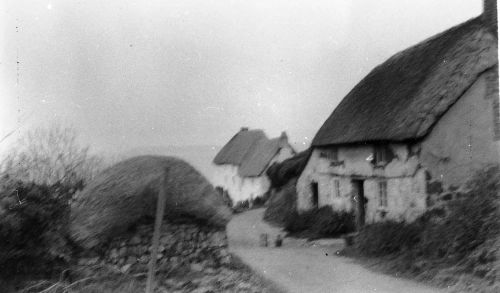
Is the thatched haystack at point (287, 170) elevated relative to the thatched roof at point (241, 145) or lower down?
lower down

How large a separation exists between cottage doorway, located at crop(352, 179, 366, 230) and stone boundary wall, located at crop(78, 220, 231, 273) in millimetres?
6370

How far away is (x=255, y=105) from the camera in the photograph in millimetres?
10648

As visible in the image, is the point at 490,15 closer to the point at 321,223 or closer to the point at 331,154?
the point at 331,154

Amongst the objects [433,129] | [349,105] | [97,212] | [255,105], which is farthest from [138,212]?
[349,105]

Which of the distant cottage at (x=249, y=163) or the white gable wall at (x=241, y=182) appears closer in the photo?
the white gable wall at (x=241, y=182)

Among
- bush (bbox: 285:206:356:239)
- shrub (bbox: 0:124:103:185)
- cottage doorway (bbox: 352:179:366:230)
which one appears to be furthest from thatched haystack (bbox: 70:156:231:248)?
cottage doorway (bbox: 352:179:366:230)

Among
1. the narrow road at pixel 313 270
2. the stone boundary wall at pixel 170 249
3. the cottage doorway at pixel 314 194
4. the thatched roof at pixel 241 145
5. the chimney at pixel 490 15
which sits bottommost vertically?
the narrow road at pixel 313 270

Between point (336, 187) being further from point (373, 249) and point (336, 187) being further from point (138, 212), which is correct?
point (138, 212)

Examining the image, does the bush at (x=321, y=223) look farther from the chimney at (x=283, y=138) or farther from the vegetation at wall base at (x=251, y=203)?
the chimney at (x=283, y=138)

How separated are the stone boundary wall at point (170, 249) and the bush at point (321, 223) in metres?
6.10

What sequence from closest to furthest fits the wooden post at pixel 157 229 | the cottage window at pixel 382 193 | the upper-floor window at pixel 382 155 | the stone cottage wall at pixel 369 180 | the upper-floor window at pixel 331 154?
the wooden post at pixel 157 229 < the stone cottage wall at pixel 369 180 < the upper-floor window at pixel 382 155 < the cottage window at pixel 382 193 < the upper-floor window at pixel 331 154

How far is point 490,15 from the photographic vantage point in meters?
12.0

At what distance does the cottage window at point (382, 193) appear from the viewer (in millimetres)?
13352

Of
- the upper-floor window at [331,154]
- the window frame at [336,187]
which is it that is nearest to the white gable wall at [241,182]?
the upper-floor window at [331,154]
